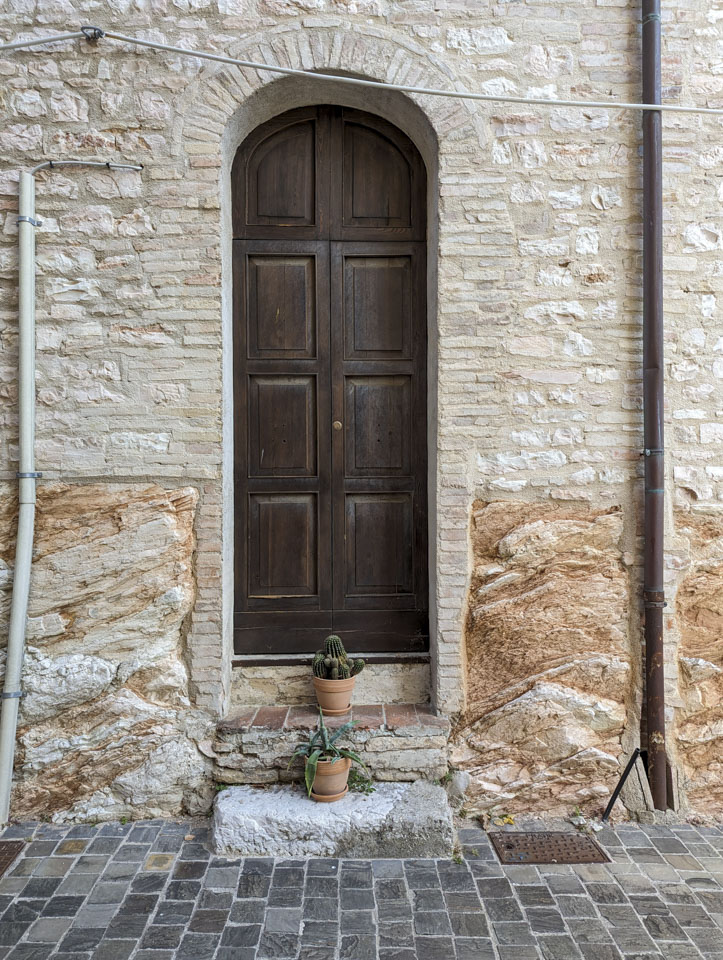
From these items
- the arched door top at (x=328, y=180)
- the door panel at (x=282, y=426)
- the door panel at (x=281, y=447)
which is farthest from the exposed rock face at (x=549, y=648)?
the arched door top at (x=328, y=180)

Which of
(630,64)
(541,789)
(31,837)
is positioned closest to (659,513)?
(541,789)

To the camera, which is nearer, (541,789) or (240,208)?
(541,789)

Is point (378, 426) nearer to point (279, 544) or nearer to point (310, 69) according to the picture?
point (279, 544)

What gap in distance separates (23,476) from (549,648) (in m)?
2.79

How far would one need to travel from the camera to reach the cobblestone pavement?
7.85 feet

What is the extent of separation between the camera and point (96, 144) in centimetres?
323

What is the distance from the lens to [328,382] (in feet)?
11.8

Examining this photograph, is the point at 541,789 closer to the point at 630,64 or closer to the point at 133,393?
the point at 133,393

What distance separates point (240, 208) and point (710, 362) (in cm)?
264

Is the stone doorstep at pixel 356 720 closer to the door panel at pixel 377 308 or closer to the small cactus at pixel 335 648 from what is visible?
the small cactus at pixel 335 648

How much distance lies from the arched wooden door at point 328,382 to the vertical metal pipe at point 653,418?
115 centimetres

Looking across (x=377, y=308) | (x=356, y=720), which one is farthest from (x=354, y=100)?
(x=356, y=720)

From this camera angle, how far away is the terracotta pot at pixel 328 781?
3.07 m

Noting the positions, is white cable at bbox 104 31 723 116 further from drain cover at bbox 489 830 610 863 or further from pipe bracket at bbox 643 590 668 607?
drain cover at bbox 489 830 610 863
